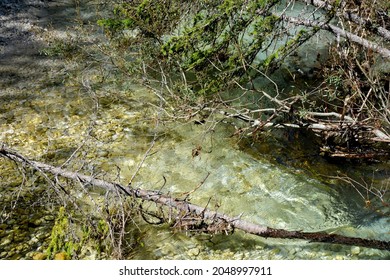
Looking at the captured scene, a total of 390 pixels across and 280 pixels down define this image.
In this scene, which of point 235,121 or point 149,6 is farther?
point 235,121

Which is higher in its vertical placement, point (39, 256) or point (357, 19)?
point (357, 19)

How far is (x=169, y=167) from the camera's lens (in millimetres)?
6203

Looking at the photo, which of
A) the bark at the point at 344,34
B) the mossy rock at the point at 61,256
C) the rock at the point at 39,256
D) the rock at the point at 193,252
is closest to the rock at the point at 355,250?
the rock at the point at 193,252

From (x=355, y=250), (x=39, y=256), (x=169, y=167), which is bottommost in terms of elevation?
(x=39, y=256)

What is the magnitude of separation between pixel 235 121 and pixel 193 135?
74cm

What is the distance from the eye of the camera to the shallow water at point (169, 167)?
16.3ft

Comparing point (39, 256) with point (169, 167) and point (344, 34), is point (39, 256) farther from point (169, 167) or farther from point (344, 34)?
point (344, 34)

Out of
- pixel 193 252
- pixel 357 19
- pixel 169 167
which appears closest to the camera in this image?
pixel 193 252

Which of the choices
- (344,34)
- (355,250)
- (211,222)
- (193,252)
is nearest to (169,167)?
(211,222)

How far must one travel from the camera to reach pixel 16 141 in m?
6.67

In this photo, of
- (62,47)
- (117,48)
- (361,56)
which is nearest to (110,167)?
(117,48)

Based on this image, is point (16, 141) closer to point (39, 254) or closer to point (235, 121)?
point (39, 254)

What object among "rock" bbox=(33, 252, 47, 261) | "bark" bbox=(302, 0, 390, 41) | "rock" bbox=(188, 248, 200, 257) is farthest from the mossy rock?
→ "bark" bbox=(302, 0, 390, 41)

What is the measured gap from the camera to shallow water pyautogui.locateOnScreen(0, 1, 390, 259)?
16.3 feet
